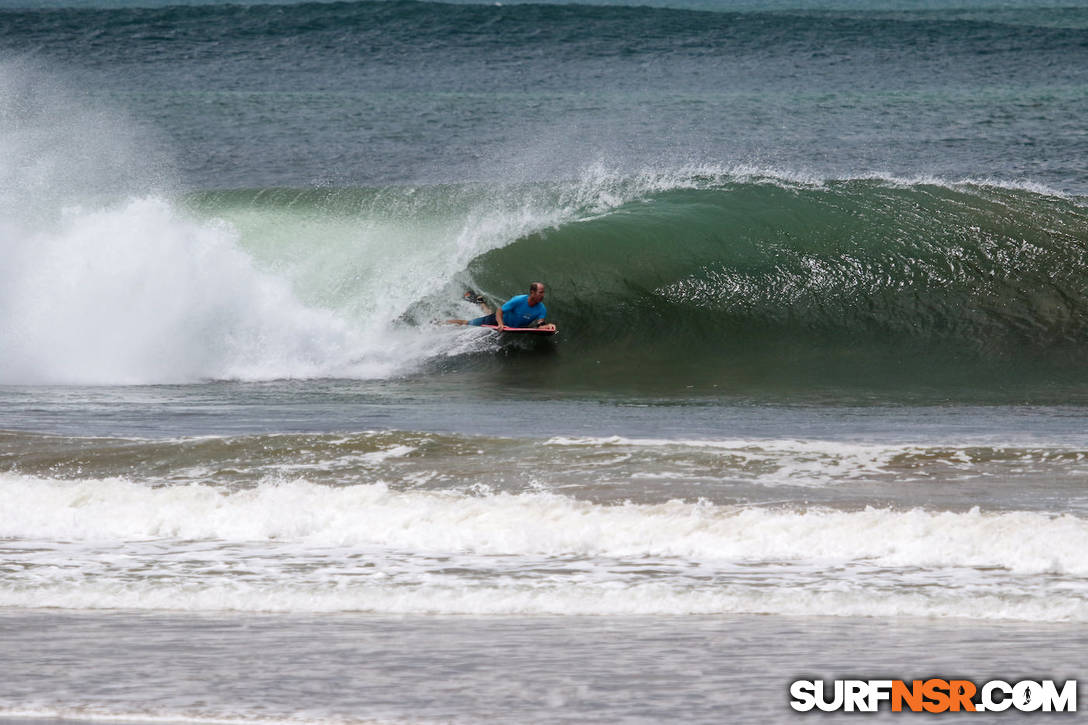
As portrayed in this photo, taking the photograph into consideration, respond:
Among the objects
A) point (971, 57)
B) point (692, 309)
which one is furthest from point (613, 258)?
point (971, 57)

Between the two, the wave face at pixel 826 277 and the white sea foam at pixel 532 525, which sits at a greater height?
the wave face at pixel 826 277

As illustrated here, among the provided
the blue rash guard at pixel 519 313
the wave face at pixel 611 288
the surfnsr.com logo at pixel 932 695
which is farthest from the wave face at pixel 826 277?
the surfnsr.com logo at pixel 932 695

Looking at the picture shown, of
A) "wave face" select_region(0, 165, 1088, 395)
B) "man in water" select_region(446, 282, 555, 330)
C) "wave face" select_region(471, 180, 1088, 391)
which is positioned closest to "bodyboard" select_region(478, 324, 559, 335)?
"man in water" select_region(446, 282, 555, 330)

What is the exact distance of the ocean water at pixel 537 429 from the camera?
4.93 m

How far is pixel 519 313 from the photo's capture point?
1404cm

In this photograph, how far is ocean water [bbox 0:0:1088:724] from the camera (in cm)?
493

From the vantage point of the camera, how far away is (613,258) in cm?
1681

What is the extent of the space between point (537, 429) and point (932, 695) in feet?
19.1

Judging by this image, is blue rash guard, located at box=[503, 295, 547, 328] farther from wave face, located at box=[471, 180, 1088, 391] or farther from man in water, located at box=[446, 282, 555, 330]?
wave face, located at box=[471, 180, 1088, 391]

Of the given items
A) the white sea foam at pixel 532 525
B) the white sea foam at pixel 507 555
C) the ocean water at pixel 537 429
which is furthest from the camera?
the white sea foam at pixel 532 525

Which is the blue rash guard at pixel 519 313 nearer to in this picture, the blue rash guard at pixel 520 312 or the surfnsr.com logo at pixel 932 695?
the blue rash guard at pixel 520 312

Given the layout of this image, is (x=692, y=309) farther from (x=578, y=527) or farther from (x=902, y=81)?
(x=902, y=81)

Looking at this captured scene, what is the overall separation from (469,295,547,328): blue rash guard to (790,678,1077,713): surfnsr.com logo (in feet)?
31.9

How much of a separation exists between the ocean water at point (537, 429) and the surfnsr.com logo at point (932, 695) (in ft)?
0.42
